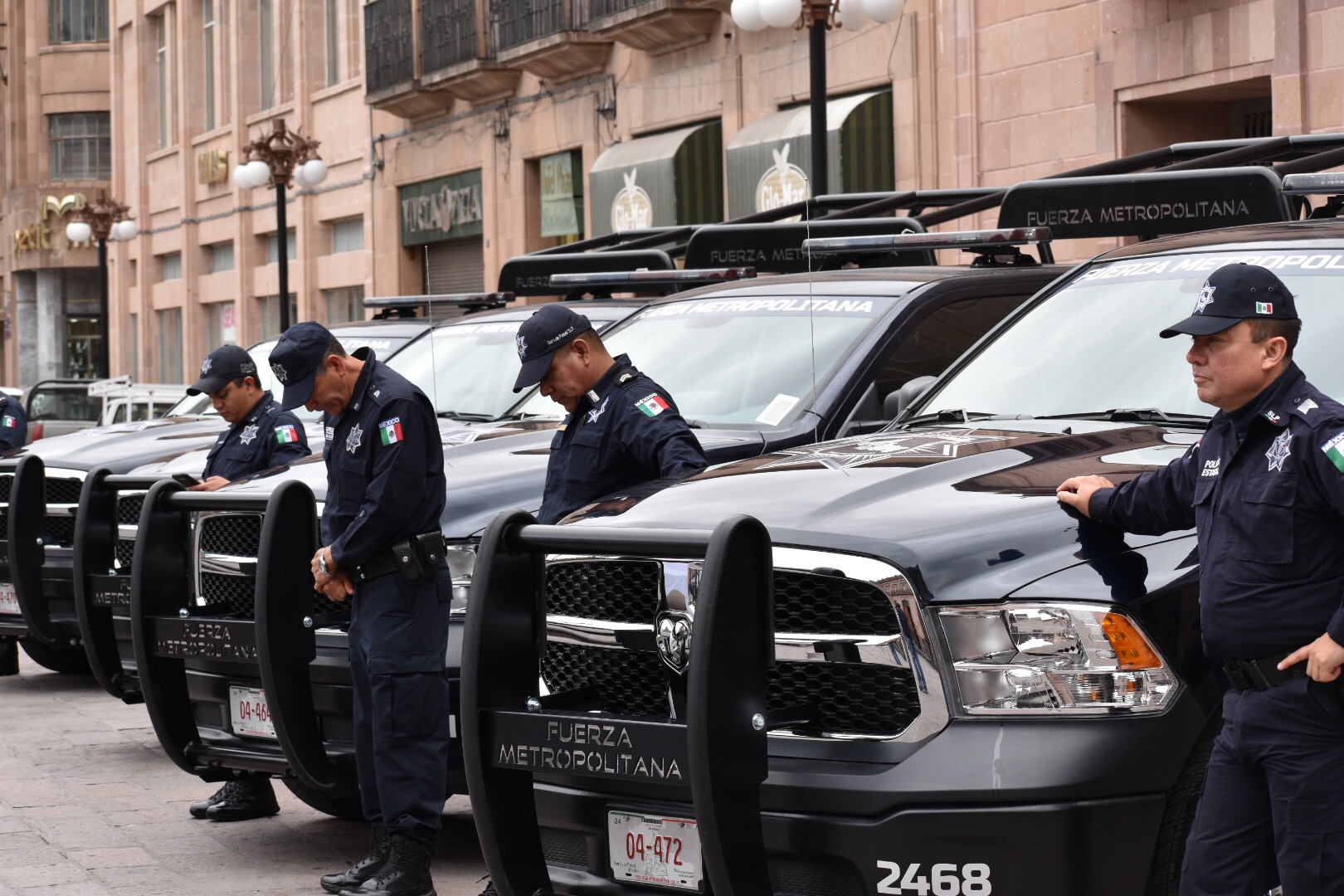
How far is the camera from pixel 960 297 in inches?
292

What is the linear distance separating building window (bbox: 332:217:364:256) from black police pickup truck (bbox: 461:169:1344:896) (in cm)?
3190

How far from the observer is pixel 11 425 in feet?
42.3

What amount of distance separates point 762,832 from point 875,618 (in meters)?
0.50

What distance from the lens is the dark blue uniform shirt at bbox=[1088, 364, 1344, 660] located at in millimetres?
3795

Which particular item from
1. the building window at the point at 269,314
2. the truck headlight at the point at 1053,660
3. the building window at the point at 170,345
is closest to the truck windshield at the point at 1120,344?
the truck headlight at the point at 1053,660

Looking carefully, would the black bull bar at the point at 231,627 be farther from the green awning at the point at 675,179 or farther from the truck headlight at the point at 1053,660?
the green awning at the point at 675,179

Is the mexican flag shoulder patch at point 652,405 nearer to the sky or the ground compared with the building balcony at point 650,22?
nearer to the ground

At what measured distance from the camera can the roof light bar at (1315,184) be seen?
5.90 metres

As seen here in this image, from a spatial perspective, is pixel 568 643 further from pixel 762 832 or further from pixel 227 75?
pixel 227 75

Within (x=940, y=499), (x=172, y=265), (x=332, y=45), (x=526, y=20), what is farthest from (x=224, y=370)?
(x=172, y=265)

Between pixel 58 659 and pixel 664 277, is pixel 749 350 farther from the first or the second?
pixel 58 659

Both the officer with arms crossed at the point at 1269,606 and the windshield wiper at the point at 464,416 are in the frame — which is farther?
the windshield wiper at the point at 464,416

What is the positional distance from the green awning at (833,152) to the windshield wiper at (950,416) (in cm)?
1487

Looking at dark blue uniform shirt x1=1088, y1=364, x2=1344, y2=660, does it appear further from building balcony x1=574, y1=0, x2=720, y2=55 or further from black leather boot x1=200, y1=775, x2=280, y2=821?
building balcony x1=574, y1=0, x2=720, y2=55
